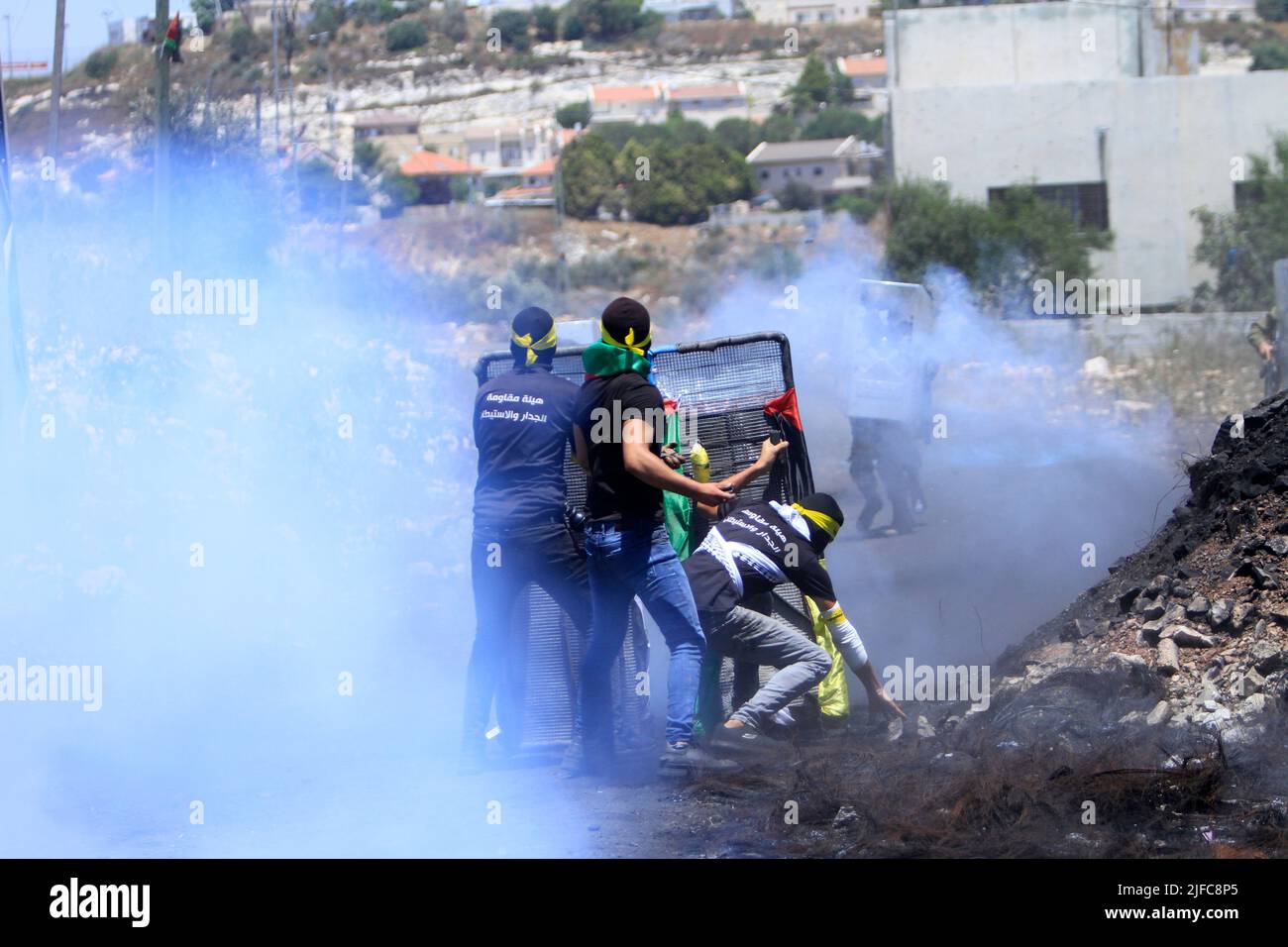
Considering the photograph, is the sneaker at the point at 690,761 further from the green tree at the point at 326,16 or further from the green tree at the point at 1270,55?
the green tree at the point at 326,16

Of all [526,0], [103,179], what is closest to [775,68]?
[526,0]

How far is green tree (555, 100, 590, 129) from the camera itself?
8775cm

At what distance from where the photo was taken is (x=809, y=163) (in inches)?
3076

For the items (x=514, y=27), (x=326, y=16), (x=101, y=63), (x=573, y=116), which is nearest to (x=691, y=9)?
(x=514, y=27)

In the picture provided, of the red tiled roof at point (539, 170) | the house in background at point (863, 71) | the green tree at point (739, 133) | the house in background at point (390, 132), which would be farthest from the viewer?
the house in background at point (863, 71)

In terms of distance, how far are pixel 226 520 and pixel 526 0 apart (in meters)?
105

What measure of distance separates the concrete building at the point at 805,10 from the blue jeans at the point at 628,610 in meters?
118

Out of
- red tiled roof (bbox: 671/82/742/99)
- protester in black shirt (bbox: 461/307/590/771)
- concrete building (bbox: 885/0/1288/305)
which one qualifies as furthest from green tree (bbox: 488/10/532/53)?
protester in black shirt (bbox: 461/307/590/771)

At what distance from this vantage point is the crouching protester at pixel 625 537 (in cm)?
584

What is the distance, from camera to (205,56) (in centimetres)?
6506

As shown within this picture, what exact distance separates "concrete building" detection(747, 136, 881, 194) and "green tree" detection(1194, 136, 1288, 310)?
1693 inches

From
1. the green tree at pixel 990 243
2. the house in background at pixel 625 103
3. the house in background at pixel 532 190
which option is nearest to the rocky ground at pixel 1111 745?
the green tree at pixel 990 243

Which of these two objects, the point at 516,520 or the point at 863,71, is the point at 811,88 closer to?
the point at 863,71
